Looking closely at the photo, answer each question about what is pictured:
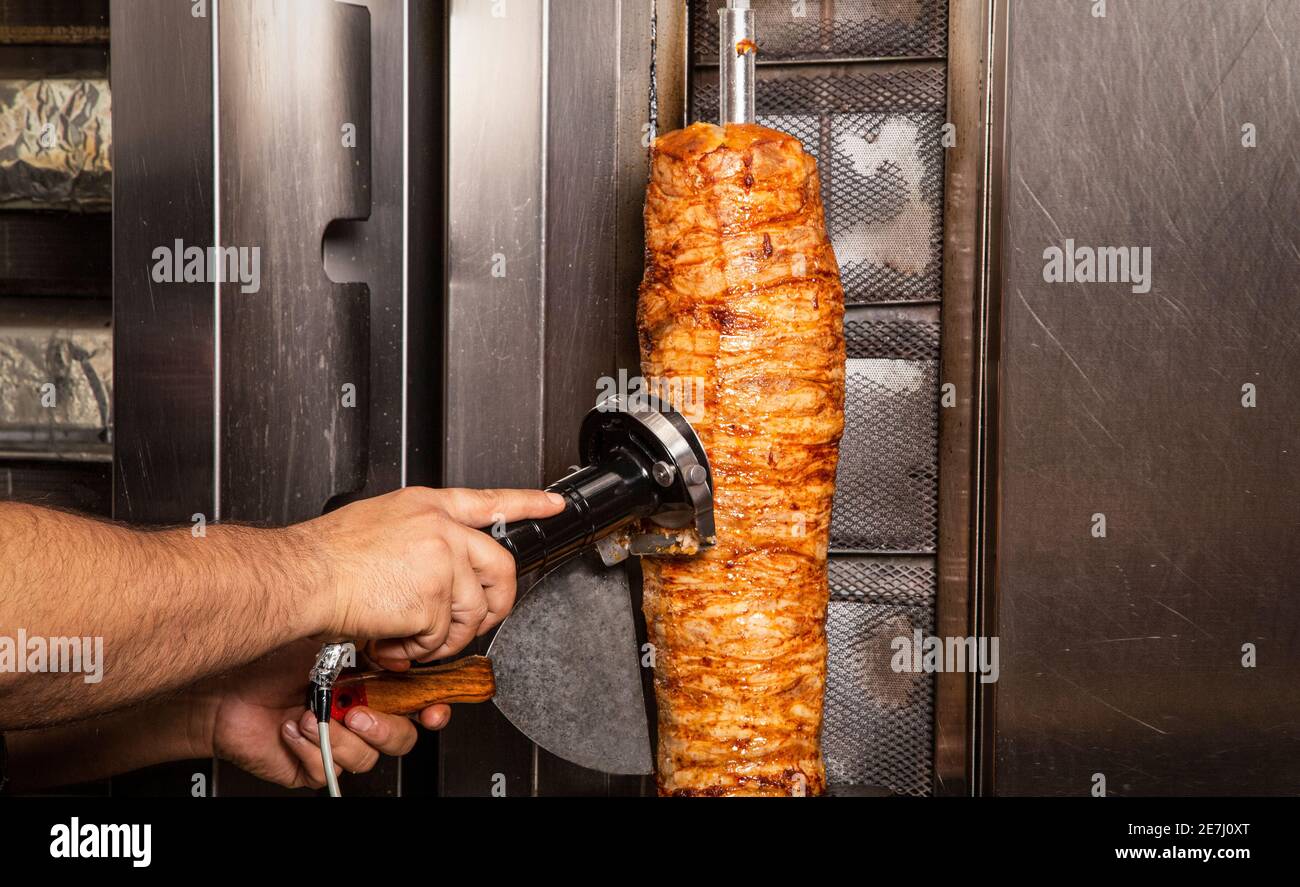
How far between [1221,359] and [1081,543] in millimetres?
369

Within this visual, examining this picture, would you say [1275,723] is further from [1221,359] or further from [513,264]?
[513,264]

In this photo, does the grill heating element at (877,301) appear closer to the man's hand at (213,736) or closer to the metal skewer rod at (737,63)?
the metal skewer rod at (737,63)

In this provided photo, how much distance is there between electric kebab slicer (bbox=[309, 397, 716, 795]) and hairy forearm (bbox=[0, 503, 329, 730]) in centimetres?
18

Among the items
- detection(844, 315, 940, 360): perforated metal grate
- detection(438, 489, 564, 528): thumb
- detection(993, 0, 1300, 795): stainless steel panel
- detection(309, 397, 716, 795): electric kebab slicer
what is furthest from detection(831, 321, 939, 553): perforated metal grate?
detection(438, 489, 564, 528): thumb

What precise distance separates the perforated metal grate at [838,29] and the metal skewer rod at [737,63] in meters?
0.36

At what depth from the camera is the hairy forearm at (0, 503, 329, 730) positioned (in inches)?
34.8

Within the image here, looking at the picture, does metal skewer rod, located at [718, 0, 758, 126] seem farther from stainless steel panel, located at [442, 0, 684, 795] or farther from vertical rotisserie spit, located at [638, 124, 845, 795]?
stainless steel panel, located at [442, 0, 684, 795]

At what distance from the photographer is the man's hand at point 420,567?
1.05m

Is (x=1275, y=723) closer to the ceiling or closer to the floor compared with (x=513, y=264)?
closer to the floor

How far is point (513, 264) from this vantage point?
162cm

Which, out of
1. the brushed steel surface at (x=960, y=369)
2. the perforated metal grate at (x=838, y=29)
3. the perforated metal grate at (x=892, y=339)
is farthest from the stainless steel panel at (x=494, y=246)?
the brushed steel surface at (x=960, y=369)

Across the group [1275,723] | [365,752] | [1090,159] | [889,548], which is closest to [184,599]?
[365,752]

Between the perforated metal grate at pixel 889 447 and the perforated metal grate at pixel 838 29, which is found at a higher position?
the perforated metal grate at pixel 838 29

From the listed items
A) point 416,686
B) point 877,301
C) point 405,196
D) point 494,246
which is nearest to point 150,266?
point 405,196
